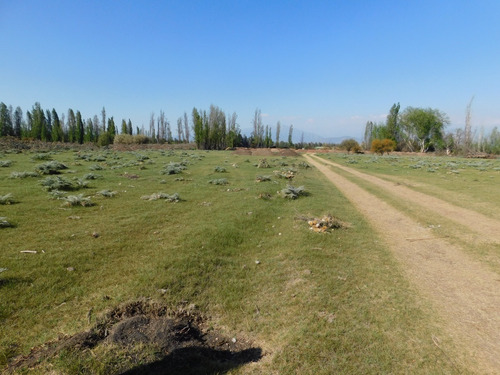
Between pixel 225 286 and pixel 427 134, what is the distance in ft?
363

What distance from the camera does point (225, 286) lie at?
653 cm

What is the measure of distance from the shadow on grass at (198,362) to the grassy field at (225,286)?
9 cm

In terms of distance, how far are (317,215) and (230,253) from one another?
5.55 meters

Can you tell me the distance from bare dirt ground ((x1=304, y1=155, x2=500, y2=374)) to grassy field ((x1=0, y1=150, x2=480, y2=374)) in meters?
0.37

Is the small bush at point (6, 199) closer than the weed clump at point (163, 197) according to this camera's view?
Yes

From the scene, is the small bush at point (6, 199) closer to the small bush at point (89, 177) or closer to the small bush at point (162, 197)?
the small bush at point (162, 197)

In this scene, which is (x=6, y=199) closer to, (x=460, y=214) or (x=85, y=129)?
(x=460, y=214)

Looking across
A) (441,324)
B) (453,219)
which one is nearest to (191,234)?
(441,324)

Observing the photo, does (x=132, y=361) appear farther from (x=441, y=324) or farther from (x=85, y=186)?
(x=85, y=186)

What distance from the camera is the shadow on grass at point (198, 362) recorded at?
4.05m

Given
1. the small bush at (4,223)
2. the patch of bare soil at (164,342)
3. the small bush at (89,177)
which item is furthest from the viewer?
the small bush at (89,177)

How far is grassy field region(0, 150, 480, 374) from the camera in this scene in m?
4.41

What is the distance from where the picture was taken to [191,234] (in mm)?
9352

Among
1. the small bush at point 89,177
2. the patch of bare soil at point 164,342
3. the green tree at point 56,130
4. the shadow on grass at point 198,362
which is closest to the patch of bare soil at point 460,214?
the shadow on grass at point 198,362
